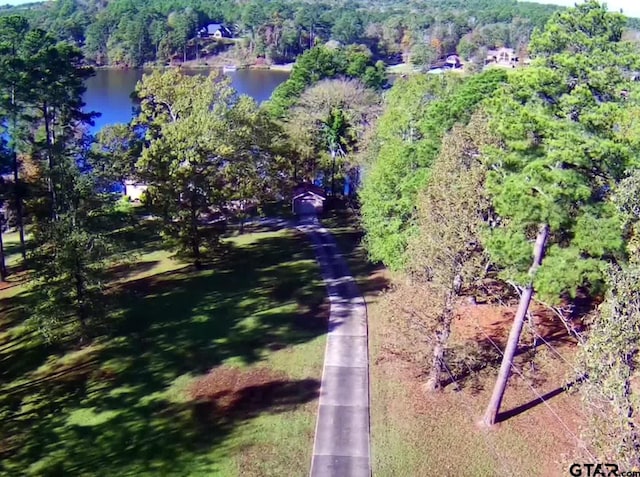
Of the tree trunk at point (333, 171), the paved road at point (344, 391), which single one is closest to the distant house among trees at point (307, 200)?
the tree trunk at point (333, 171)

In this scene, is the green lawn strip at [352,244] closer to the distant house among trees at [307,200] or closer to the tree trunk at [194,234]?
the distant house among trees at [307,200]

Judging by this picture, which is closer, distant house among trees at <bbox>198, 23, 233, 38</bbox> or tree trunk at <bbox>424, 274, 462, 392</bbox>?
tree trunk at <bbox>424, 274, 462, 392</bbox>

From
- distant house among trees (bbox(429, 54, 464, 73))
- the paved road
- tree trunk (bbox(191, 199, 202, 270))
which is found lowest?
the paved road

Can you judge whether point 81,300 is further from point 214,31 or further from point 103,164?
point 214,31

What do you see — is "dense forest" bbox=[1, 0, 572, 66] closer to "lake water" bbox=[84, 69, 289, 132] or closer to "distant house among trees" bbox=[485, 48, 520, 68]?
"distant house among trees" bbox=[485, 48, 520, 68]

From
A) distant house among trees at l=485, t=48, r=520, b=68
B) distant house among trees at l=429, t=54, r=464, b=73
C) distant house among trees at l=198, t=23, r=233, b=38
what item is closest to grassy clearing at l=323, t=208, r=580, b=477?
distant house among trees at l=429, t=54, r=464, b=73

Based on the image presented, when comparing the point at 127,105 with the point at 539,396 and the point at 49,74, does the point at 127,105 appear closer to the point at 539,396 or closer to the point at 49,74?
the point at 49,74
